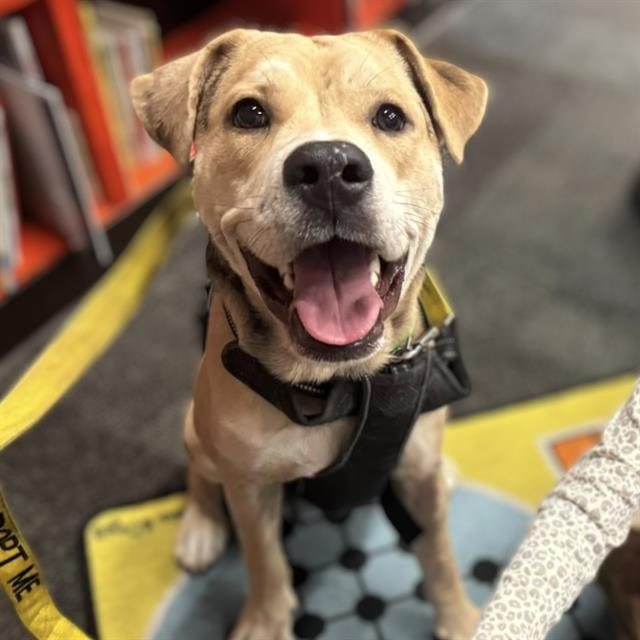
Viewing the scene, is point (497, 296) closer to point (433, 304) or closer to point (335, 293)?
point (433, 304)

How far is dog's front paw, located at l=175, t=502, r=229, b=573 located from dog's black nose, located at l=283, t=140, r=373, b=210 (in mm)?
788

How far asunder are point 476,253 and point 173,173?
0.92 meters

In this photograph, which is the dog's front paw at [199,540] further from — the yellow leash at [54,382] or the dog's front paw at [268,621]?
the yellow leash at [54,382]

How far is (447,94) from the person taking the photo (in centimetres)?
105

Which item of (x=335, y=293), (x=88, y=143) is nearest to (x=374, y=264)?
(x=335, y=293)

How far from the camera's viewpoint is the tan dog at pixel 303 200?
891 millimetres

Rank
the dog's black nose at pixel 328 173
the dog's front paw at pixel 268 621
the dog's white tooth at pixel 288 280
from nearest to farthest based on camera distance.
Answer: the dog's black nose at pixel 328 173 → the dog's white tooth at pixel 288 280 → the dog's front paw at pixel 268 621

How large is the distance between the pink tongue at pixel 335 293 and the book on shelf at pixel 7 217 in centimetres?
125

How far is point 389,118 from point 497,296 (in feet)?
3.62

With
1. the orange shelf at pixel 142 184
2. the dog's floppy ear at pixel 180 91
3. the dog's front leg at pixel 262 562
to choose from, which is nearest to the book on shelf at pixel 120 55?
the orange shelf at pixel 142 184

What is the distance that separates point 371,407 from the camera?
105 cm

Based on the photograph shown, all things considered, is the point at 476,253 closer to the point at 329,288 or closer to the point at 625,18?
the point at 329,288

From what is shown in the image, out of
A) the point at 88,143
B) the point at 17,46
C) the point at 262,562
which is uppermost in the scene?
the point at 17,46

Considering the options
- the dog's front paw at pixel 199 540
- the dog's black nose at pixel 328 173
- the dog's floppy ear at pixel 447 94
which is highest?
the dog's black nose at pixel 328 173
